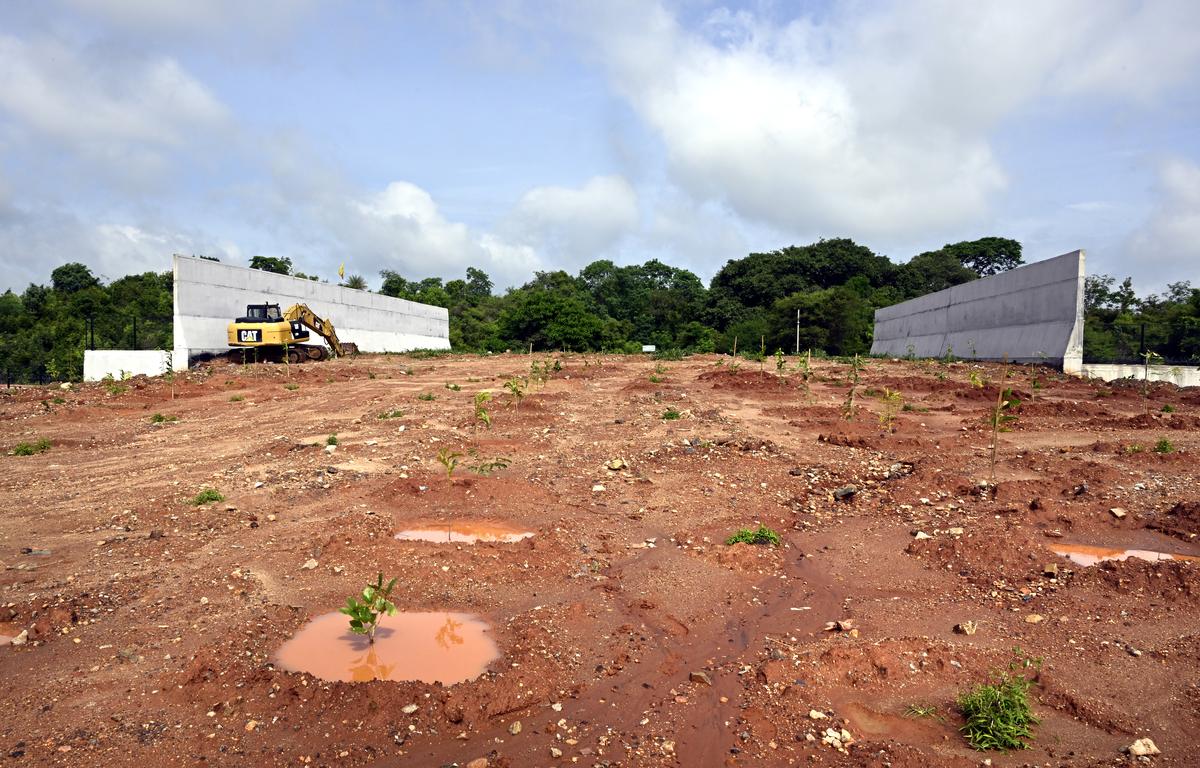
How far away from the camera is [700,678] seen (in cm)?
504

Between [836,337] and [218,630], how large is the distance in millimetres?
39958

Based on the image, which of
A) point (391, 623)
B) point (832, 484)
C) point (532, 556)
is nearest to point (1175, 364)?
point (832, 484)

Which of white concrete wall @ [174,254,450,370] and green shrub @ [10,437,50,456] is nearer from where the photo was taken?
green shrub @ [10,437,50,456]

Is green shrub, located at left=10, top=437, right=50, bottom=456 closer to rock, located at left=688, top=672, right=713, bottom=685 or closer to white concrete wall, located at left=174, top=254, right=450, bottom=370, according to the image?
rock, located at left=688, top=672, right=713, bottom=685

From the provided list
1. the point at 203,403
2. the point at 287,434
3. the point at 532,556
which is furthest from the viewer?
the point at 203,403

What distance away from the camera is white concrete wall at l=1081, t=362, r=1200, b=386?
22.1 metres

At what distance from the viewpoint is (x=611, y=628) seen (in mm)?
5855

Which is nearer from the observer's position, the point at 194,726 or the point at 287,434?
the point at 194,726

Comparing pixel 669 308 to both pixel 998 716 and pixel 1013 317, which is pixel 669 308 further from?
pixel 998 716

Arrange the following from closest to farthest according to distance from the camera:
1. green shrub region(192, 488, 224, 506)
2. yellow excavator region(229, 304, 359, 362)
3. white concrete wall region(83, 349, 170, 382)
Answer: green shrub region(192, 488, 224, 506), white concrete wall region(83, 349, 170, 382), yellow excavator region(229, 304, 359, 362)

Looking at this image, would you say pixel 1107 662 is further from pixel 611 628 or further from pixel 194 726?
pixel 194 726

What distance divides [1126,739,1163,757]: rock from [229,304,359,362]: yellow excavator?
2547cm

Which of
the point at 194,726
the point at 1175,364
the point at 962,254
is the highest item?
the point at 962,254

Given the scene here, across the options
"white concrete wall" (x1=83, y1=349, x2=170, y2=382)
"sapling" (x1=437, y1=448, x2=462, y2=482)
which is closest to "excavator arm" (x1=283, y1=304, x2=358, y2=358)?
"white concrete wall" (x1=83, y1=349, x2=170, y2=382)
